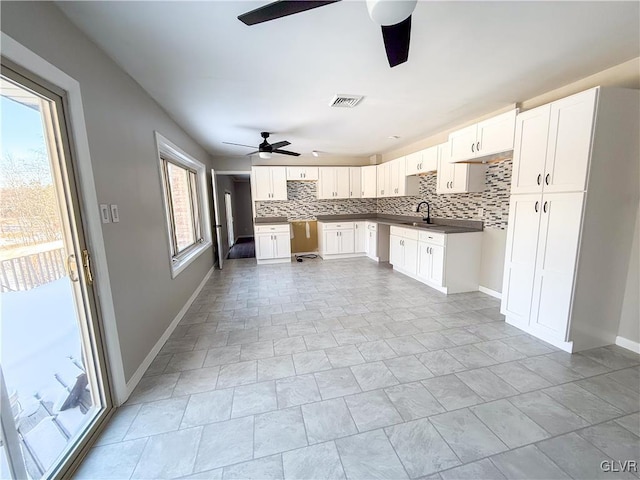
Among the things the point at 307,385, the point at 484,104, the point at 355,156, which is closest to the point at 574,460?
the point at 307,385

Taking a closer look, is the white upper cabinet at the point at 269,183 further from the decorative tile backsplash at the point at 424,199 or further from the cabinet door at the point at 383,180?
the cabinet door at the point at 383,180

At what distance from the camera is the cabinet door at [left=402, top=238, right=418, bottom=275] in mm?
4201

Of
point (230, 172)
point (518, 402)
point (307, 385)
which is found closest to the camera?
point (518, 402)

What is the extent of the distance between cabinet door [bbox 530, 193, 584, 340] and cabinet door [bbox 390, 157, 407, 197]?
270 cm

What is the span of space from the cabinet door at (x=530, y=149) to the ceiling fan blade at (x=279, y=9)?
7.50 feet

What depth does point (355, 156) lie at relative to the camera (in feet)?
20.9

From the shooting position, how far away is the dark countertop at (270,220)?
19.0 ft

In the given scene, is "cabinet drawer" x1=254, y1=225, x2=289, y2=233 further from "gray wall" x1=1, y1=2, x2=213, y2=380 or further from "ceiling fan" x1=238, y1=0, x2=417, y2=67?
"ceiling fan" x1=238, y1=0, x2=417, y2=67

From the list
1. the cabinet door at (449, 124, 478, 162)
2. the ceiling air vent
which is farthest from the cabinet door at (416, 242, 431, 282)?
the ceiling air vent

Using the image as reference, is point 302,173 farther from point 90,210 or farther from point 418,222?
point 90,210

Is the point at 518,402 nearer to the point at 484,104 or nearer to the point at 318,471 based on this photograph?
the point at 318,471

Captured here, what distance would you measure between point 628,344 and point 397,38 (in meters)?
3.12

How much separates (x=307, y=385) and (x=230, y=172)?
5008 millimetres

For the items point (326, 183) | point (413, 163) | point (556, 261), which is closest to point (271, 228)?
point (326, 183)
